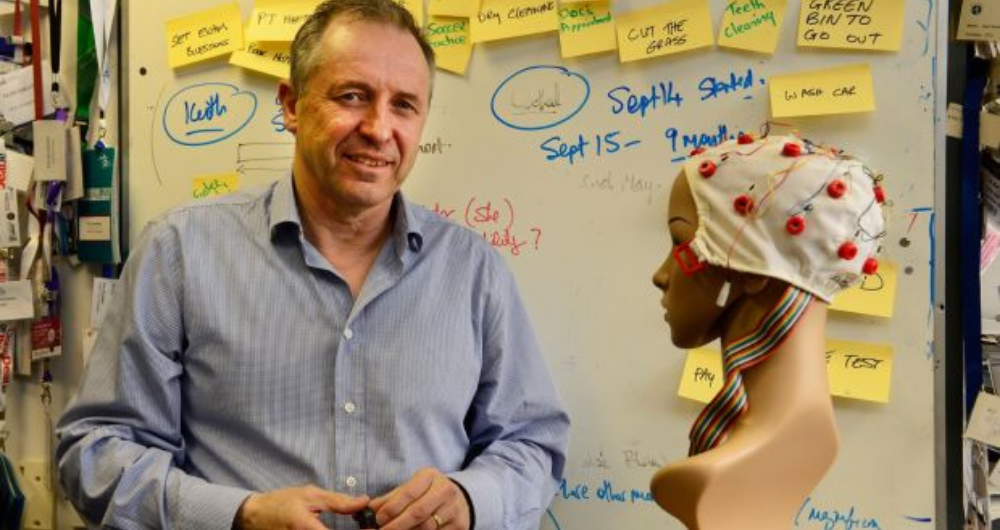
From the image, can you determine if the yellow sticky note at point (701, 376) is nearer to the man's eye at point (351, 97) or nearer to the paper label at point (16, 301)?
the man's eye at point (351, 97)

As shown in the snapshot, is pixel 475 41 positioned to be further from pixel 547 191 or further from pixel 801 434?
pixel 801 434

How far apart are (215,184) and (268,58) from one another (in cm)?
25

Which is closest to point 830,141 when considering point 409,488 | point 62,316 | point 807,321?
point 807,321

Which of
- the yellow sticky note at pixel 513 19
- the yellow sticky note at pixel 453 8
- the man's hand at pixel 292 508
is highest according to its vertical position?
the yellow sticky note at pixel 453 8

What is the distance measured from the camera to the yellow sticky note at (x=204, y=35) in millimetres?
1577

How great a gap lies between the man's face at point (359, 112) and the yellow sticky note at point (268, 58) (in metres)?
0.38

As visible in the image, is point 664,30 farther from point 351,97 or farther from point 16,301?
point 16,301

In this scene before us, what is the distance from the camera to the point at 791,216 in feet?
2.47

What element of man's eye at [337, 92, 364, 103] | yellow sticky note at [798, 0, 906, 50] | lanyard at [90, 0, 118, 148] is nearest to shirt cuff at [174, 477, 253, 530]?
man's eye at [337, 92, 364, 103]

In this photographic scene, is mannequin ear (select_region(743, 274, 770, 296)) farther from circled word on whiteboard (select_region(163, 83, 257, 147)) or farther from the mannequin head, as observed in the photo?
circled word on whiteboard (select_region(163, 83, 257, 147))

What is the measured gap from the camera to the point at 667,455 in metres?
1.31

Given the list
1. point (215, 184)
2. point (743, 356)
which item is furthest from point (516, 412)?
point (215, 184)

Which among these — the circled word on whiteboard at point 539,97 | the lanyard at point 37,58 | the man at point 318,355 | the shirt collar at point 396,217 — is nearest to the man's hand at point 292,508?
the man at point 318,355

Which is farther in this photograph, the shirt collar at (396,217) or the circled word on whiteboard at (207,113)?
the circled word on whiteboard at (207,113)
